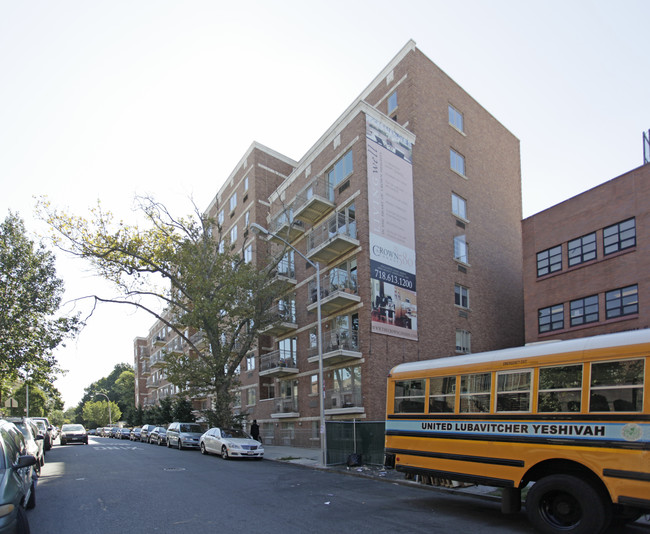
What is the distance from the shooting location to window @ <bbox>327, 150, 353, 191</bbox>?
26656 millimetres

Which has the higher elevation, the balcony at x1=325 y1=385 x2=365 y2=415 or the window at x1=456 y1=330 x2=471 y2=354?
the window at x1=456 y1=330 x2=471 y2=354

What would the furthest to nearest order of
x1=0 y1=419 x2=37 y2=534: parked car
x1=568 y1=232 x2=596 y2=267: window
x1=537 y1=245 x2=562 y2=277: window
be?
1. x1=537 y1=245 x2=562 y2=277: window
2. x1=568 y1=232 x2=596 y2=267: window
3. x1=0 y1=419 x2=37 y2=534: parked car

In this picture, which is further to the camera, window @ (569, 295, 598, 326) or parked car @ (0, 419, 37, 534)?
window @ (569, 295, 598, 326)

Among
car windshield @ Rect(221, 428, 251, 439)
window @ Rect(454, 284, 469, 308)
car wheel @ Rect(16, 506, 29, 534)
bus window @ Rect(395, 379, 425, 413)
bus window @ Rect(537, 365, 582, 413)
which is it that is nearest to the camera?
car wheel @ Rect(16, 506, 29, 534)

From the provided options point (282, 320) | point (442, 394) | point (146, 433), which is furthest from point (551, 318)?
point (146, 433)

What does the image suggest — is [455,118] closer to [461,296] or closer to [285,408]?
[461,296]

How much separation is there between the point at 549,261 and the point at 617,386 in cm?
2015

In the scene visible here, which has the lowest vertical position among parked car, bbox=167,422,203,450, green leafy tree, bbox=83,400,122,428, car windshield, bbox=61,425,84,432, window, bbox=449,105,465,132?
green leafy tree, bbox=83,400,122,428

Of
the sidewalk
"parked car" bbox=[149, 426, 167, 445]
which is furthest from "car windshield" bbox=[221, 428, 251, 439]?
"parked car" bbox=[149, 426, 167, 445]

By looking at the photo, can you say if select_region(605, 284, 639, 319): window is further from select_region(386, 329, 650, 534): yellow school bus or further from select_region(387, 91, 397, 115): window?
select_region(386, 329, 650, 534): yellow school bus

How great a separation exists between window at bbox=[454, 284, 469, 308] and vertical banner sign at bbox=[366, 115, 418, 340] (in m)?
4.13

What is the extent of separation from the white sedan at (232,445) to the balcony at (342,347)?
17.0 ft

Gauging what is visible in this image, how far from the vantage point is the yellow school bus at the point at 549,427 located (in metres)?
6.62

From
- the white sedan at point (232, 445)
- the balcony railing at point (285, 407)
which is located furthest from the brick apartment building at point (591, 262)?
the white sedan at point (232, 445)
